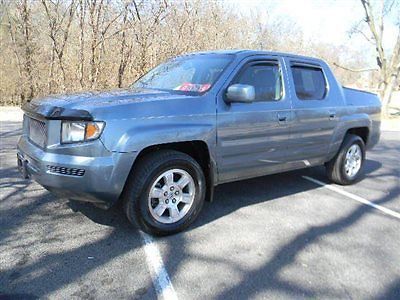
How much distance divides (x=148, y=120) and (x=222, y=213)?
1.58 metres

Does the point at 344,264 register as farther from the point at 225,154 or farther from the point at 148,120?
the point at 148,120

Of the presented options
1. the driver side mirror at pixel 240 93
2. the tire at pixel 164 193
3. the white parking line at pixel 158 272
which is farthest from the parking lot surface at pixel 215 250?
the driver side mirror at pixel 240 93

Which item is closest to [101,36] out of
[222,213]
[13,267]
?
[222,213]

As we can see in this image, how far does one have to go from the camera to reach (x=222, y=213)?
14.4 ft

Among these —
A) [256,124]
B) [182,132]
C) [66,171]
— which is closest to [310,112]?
[256,124]

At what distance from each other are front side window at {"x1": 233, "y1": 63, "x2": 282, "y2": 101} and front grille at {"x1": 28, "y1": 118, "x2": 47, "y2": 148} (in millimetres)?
2061

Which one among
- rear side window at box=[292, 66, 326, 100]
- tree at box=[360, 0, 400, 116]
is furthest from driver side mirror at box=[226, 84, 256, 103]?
tree at box=[360, 0, 400, 116]

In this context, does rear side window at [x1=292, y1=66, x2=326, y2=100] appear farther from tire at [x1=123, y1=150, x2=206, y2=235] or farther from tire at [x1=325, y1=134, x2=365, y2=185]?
tire at [x1=123, y1=150, x2=206, y2=235]

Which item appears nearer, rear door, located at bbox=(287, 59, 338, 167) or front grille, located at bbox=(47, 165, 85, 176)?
front grille, located at bbox=(47, 165, 85, 176)

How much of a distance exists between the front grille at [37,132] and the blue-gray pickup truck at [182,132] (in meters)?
0.01

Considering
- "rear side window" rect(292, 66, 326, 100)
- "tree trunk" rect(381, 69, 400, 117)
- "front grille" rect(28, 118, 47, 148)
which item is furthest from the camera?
"tree trunk" rect(381, 69, 400, 117)

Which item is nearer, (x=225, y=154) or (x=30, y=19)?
(x=225, y=154)

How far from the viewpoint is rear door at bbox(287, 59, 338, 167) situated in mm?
4711

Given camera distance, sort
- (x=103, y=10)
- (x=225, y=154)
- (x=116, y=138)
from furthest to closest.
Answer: (x=103, y=10) < (x=225, y=154) < (x=116, y=138)
